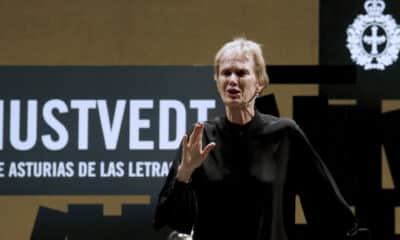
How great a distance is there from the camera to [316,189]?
5.99 ft

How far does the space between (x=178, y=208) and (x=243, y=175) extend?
0.50 ft

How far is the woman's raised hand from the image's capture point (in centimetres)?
167

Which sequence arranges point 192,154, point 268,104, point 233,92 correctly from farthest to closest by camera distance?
point 268,104, point 233,92, point 192,154

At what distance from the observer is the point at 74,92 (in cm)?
369

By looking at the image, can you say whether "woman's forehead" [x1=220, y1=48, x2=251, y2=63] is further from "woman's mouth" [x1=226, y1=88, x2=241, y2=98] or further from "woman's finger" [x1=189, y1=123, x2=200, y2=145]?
"woman's finger" [x1=189, y1=123, x2=200, y2=145]

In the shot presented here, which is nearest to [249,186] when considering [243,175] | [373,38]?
[243,175]

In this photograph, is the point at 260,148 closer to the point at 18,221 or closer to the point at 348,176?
the point at 348,176

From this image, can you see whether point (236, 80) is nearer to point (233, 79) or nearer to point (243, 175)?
point (233, 79)

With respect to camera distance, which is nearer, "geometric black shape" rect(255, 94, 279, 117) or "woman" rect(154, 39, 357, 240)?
"woman" rect(154, 39, 357, 240)

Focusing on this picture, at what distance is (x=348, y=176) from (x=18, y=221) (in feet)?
4.81

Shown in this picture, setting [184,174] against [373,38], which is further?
[373,38]

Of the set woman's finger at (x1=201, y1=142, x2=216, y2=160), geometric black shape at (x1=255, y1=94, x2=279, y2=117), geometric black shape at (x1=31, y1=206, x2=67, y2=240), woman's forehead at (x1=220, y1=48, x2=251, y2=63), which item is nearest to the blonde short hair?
woman's forehead at (x1=220, y1=48, x2=251, y2=63)

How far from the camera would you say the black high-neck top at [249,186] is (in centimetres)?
170

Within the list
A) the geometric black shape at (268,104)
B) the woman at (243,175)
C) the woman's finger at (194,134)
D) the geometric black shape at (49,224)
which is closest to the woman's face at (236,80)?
the woman at (243,175)
